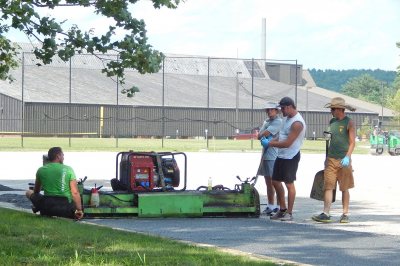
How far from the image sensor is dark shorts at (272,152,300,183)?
1538cm

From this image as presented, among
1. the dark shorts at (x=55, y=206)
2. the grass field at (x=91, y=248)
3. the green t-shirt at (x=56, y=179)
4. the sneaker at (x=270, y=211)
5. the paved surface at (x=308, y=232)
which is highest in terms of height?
the green t-shirt at (x=56, y=179)

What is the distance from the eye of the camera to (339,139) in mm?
15164

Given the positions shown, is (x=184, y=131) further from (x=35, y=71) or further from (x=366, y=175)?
(x=366, y=175)

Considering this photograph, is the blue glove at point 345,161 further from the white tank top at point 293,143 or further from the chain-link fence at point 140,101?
the chain-link fence at point 140,101

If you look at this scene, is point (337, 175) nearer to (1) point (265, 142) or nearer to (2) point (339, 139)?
(2) point (339, 139)

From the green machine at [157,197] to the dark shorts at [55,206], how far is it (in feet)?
1.73

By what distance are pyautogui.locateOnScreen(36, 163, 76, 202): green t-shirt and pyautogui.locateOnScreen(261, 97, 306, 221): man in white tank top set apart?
298 cm

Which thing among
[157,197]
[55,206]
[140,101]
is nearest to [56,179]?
[55,206]

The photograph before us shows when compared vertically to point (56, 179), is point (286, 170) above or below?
above

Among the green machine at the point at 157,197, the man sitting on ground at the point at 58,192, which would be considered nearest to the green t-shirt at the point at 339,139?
the green machine at the point at 157,197

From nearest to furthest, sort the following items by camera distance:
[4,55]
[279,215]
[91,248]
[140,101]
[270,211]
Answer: [91,248], [279,215], [270,211], [4,55], [140,101]

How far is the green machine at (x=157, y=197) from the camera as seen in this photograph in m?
15.2

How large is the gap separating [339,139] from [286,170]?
2.84ft

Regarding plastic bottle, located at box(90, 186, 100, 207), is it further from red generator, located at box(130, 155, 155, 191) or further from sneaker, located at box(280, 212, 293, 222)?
sneaker, located at box(280, 212, 293, 222)
